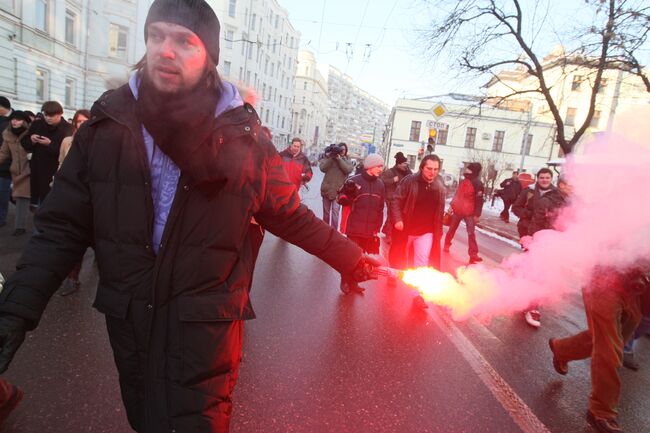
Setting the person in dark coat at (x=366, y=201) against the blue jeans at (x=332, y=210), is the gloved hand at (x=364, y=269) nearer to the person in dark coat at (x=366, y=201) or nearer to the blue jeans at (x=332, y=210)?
the person in dark coat at (x=366, y=201)

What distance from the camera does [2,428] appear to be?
246 centimetres

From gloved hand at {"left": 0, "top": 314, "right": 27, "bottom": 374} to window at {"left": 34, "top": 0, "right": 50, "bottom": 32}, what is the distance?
23150 mm

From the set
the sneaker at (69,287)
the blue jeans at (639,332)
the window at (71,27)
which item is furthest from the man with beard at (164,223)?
the window at (71,27)

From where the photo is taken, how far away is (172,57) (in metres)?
1.59

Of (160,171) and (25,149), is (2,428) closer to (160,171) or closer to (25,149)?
(160,171)

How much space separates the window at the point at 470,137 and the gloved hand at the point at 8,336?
181ft

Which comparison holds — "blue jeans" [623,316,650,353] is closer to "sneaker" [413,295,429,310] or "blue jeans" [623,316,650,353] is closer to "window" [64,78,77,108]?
"sneaker" [413,295,429,310]

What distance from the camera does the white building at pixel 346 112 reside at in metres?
151

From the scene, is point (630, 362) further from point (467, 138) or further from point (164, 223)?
point (467, 138)

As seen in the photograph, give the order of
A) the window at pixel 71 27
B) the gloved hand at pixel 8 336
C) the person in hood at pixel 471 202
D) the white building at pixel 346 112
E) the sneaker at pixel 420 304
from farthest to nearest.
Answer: the white building at pixel 346 112 → the window at pixel 71 27 → the person in hood at pixel 471 202 → the sneaker at pixel 420 304 → the gloved hand at pixel 8 336

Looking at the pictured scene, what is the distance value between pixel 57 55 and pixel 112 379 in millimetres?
23771

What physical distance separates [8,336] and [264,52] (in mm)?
63197

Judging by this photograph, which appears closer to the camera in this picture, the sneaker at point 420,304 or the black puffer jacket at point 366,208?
the sneaker at point 420,304

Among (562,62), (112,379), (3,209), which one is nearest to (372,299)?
(112,379)
